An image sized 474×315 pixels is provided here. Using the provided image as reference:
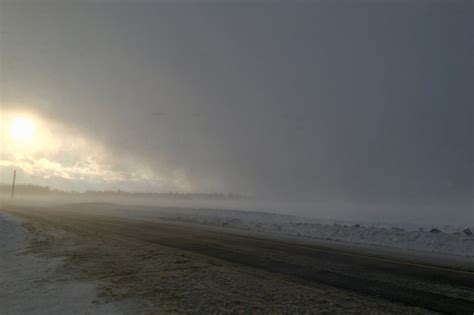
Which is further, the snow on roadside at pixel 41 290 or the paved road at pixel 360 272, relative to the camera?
the paved road at pixel 360 272

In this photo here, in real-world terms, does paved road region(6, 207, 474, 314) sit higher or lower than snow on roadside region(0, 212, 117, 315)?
higher

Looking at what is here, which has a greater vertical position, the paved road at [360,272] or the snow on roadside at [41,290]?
the paved road at [360,272]

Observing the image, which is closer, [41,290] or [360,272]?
[41,290]

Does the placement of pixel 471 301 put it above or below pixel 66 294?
above

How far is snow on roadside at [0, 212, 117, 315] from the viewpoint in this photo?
19.9 feet

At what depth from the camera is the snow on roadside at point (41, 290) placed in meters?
6.07

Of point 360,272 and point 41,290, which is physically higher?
point 360,272

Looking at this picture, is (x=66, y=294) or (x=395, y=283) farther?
(x=395, y=283)

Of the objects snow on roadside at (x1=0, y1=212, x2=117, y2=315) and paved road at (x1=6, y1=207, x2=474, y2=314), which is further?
paved road at (x1=6, y1=207, x2=474, y2=314)

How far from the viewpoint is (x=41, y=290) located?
285 inches

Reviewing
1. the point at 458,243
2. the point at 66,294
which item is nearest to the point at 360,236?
the point at 458,243

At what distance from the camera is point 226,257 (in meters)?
11.4

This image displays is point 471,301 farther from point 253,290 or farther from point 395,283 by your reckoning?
point 253,290

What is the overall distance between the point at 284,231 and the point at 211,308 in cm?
1634
